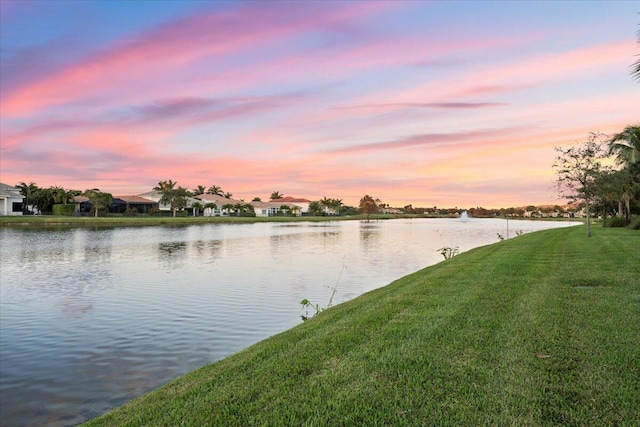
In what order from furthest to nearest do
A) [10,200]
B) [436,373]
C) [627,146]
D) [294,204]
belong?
[294,204] < [10,200] < [627,146] < [436,373]

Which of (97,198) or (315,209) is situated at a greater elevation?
(97,198)

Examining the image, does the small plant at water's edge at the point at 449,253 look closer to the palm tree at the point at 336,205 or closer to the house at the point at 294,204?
the house at the point at 294,204

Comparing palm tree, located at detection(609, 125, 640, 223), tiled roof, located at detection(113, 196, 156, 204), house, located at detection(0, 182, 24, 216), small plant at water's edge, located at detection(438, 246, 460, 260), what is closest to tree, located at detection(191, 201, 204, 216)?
tiled roof, located at detection(113, 196, 156, 204)

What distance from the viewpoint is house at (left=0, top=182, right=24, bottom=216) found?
71.2 meters

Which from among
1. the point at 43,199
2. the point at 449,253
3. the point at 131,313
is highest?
the point at 43,199

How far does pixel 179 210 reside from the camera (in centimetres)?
9850

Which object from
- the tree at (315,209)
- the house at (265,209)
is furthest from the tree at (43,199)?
the tree at (315,209)

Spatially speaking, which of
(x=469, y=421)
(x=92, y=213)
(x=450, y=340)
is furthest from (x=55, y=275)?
(x=92, y=213)

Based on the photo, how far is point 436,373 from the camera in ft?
15.8

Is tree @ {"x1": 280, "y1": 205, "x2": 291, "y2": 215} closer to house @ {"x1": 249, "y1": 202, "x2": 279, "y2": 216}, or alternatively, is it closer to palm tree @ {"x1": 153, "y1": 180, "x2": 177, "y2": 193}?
house @ {"x1": 249, "y1": 202, "x2": 279, "y2": 216}

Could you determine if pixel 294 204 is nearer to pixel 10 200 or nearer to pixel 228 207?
pixel 228 207

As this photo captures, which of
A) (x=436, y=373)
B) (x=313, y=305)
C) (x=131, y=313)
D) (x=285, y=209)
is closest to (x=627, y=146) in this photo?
(x=313, y=305)

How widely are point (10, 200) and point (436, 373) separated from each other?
85.0 meters

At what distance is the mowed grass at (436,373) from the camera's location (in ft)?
13.1
